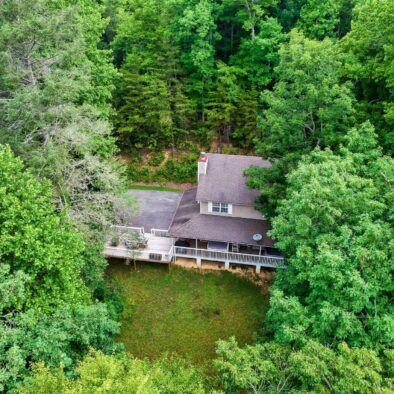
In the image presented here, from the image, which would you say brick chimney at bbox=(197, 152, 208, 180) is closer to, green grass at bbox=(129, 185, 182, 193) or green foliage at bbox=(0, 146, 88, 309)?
green grass at bbox=(129, 185, 182, 193)

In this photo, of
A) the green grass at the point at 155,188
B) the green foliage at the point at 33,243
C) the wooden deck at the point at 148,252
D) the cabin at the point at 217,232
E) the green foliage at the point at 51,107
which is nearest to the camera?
the green foliage at the point at 33,243

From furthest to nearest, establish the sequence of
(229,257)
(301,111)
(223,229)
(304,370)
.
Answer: (223,229), (229,257), (301,111), (304,370)

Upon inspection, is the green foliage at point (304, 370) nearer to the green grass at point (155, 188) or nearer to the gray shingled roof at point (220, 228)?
the gray shingled roof at point (220, 228)

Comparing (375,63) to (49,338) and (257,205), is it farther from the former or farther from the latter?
(49,338)

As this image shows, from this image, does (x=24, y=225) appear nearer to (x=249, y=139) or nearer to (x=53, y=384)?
(x=53, y=384)

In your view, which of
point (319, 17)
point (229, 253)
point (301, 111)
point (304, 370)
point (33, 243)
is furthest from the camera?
point (319, 17)

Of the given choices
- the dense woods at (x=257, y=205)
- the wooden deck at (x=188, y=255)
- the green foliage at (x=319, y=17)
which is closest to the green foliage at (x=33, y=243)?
the dense woods at (x=257, y=205)

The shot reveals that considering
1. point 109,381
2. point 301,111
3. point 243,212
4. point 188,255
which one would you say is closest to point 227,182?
point 243,212
